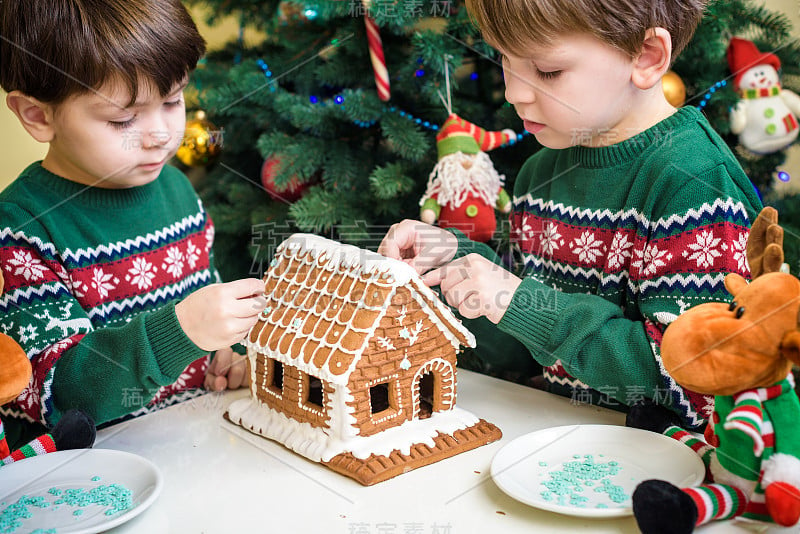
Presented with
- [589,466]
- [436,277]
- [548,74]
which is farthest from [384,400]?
[548,74]

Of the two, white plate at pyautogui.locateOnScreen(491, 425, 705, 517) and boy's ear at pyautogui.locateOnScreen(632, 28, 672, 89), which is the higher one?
boy's ear at pyautogui.locateOnScreen(632, 28, 672, 89)

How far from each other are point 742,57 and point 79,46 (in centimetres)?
133

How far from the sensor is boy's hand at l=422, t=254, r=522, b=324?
975 mm

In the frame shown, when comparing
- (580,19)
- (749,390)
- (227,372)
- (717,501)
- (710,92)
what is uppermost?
(580,19)

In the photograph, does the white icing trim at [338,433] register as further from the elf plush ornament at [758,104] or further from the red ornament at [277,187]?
the elf plush ornament at [758,104]

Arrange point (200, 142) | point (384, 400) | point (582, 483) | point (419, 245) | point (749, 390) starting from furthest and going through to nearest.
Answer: point (200, 142) → point (419, 245) → point (384, 400) → point (582, 483) → point (749, 390)

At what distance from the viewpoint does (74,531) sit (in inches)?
28.3

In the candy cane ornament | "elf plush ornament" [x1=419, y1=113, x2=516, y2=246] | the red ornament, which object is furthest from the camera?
the red ornament

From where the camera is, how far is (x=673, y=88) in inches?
57.7

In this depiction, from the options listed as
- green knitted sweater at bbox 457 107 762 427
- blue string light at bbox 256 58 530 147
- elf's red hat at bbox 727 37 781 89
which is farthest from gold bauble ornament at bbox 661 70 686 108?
green knitted sweater at bbox 457 107 762 427

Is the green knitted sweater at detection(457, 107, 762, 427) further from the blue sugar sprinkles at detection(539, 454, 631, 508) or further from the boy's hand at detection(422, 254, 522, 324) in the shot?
the blue sugar sprinkles at detection(539, 454, 631, 508)

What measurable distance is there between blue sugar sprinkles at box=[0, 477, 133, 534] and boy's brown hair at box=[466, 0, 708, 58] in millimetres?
740

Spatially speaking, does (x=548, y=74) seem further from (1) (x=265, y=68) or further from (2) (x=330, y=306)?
(1) (x=265, y=68)

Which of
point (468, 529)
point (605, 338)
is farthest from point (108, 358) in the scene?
point (605, 338)
